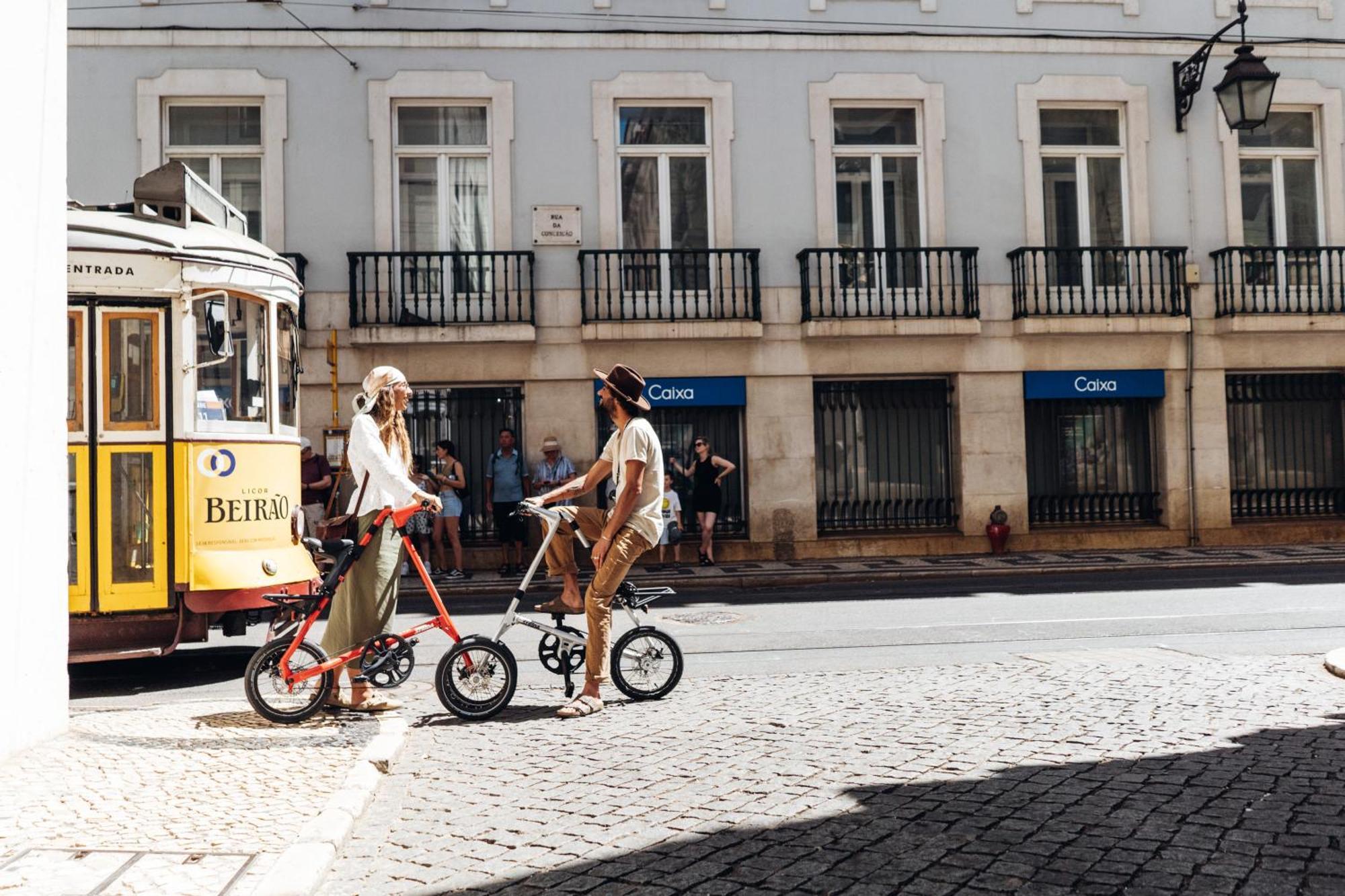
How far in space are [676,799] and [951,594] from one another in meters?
9.36

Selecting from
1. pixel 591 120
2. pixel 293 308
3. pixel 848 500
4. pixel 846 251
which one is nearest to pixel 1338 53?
pixel 846 251

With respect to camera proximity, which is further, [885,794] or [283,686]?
[283,686]

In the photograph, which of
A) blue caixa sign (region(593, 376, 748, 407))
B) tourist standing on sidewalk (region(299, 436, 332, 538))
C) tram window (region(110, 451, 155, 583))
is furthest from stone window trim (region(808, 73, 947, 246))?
tram window (region(110, 451, 155, 583))

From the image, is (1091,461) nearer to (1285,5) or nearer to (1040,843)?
(1285,5)

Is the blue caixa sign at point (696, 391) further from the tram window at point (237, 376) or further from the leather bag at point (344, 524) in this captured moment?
the leather bag at point (344, 524)

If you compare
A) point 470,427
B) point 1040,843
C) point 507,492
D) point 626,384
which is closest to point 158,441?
point 626,384

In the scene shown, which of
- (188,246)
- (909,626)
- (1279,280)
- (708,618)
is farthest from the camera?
(1279,280)

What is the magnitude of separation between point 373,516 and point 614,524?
1.34 meters

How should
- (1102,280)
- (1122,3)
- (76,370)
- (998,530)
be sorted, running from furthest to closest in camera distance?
(1122,3) < (1102,280) < (998,530) < (76,370)

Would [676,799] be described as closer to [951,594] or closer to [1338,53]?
[951,594]

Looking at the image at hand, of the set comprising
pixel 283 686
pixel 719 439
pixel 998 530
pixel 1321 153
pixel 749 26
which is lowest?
pixel 283 686

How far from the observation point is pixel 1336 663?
769 centimetres

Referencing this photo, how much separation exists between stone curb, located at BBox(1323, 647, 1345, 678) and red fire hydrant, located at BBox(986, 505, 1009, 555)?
1030 centimetres

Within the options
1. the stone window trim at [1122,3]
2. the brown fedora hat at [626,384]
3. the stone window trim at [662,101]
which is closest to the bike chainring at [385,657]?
the brown fedora hat at [626,384]
